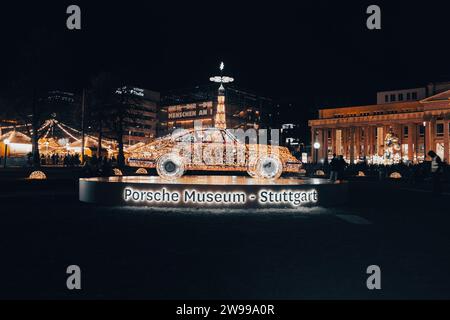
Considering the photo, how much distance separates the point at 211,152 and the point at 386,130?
Answer: 87473mm

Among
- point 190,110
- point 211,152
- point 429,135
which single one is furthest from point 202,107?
point 211,152

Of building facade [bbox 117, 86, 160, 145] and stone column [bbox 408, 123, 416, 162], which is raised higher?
building facade [bbox 117, 86, 160, 145]

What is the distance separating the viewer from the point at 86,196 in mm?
17938

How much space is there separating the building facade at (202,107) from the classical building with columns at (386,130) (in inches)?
1005

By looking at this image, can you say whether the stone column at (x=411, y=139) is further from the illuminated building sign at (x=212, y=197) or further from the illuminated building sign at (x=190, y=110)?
the illuminated building sign at (x=212, y=197)

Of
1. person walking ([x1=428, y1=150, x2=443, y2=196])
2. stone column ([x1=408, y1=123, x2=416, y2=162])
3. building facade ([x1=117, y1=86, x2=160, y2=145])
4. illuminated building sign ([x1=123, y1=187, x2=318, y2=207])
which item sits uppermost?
building facade ([x1=117, y1=86, x2=160, y2=145])

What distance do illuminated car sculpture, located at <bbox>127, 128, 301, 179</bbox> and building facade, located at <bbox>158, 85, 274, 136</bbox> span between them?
108 m

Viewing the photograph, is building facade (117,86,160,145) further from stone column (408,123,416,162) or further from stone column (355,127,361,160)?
stone column (408,123,416,162)

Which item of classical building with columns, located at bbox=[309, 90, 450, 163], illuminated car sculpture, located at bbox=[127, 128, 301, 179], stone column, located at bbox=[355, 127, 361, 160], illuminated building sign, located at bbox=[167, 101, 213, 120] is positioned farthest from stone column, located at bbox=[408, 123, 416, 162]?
illuminated car sculpture, located at bbox=[127, 128, 301, 179]

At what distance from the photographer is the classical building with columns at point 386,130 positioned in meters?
89.0

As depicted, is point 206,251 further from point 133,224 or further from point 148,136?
point 148,136

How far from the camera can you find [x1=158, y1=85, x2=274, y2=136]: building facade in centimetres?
13562
